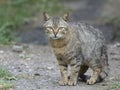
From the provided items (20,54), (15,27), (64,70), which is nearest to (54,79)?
(64,70)

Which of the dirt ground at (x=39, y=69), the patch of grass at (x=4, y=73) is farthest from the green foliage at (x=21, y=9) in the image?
the patch of grass at (x=4, y=73)

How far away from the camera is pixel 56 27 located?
7938mm

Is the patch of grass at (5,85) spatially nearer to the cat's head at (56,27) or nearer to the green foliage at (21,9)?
the cat's head at (56,27)

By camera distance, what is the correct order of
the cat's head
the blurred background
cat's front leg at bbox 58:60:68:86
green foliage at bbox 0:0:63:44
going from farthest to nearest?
green foliage at bbox 0:0:63:44 → the blurred background → cat's front leg at bbox 58:60:68:86 → the cat's head

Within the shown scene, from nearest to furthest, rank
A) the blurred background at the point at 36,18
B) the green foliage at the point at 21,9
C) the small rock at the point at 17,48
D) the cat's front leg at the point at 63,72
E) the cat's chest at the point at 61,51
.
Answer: the cat's chest at the point at 61,51 → the cat's front leg at the point at 63,72 → the small rock at the point at 17,48 → the blurred background at the point at 36,18 → the green foliage at the point at 21,9

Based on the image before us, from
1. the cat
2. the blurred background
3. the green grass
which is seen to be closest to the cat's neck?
the cat

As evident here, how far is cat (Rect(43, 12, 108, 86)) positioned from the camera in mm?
8000

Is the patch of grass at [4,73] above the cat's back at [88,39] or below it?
below

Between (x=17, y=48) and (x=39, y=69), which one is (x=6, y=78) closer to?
(x=39, y=69)

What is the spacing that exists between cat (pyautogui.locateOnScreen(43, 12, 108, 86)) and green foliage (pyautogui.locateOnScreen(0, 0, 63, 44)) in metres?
5.35

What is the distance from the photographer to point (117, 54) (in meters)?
10.9

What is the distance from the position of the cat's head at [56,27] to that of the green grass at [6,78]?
883 mm

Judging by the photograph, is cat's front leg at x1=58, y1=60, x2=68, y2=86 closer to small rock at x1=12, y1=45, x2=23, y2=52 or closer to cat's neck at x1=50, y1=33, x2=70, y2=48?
cat's neck at x1=50, y1=33, x2=70, y2=48

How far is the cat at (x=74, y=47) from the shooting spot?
26.2 ft
